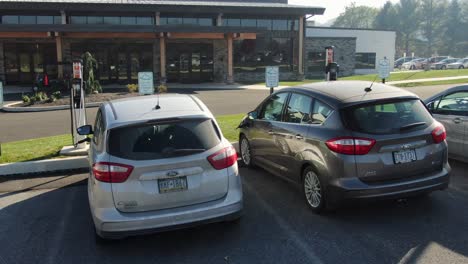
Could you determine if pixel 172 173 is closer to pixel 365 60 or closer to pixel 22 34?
pixel 22 34

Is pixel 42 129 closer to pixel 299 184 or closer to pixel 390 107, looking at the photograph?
pixel 299 184

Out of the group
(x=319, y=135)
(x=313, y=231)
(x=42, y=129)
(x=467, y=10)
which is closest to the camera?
(x=313, y=231)

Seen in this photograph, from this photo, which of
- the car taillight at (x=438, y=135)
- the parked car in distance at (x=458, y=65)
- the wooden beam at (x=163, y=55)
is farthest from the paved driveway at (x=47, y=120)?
the parked car in distance at (x=458, y=65)

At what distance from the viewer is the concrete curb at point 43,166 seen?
310 inches

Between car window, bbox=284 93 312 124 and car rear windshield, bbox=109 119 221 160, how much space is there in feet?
5.40

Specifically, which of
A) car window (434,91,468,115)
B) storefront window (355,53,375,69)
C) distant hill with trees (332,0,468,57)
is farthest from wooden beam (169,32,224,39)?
distant hill with trees (332,0,468,57)

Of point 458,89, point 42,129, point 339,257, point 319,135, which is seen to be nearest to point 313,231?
point 339,257

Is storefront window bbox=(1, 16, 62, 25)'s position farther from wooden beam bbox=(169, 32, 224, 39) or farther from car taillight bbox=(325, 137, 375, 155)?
car taillight bbox=(325, 137, 375, 155)

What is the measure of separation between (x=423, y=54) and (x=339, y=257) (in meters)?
113

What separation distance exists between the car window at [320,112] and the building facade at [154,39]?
2442 centimetres

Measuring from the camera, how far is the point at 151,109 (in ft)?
16.8

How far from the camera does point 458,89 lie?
24.2ft

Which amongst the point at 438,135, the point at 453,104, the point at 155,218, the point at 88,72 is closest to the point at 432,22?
the point at 88,72

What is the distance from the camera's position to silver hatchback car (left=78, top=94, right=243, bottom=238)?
4414 millimetres
